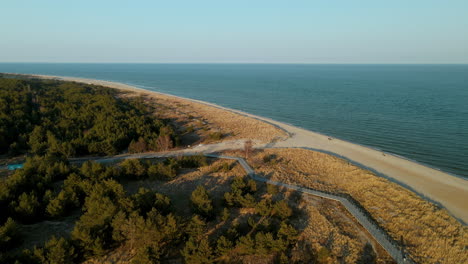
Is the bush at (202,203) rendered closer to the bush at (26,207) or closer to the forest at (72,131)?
the bush at (26,207)

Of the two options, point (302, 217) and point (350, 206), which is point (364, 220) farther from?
point (302, 217)

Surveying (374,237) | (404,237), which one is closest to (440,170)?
(404,237)

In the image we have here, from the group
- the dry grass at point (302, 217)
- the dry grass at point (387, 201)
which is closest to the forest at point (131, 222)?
the dry grass at point (302, 217)

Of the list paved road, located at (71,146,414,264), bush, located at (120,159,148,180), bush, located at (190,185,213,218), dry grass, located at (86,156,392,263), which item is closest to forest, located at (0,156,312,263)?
bush, located at (190,185,213,218)

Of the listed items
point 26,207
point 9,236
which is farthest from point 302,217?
point 26,207

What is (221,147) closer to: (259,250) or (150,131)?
(150,131)
